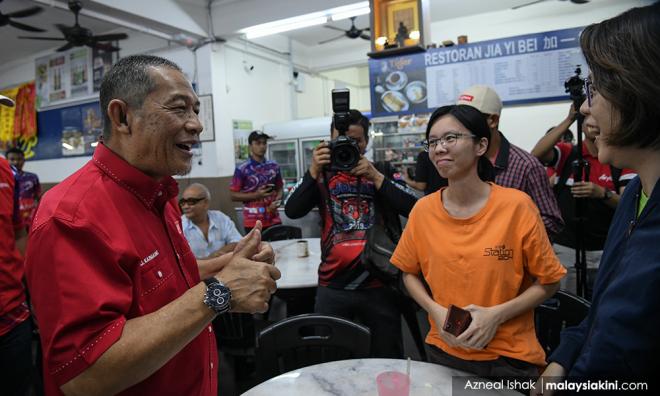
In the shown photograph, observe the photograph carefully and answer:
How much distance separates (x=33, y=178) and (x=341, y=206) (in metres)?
5.26

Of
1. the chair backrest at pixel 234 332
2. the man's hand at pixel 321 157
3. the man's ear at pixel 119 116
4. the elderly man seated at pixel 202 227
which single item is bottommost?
the chair backrest at pixel 234 332

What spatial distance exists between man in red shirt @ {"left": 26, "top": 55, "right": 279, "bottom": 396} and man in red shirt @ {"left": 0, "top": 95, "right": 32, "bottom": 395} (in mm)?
1151

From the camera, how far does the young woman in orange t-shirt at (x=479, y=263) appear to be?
55.7 inches

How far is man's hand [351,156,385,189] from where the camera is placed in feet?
7.00

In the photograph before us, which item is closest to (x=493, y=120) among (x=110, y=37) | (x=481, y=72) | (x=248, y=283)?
(x=248, y=283)

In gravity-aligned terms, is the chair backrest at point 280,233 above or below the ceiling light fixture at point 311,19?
below

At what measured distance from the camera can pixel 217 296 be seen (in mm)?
931

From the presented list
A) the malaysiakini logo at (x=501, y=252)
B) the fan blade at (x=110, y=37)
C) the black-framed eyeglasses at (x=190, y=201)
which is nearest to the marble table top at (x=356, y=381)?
the malaysiakini logo at (x=501, y=252)

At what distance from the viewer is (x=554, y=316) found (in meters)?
1.84

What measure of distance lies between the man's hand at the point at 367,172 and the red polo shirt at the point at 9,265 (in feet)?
5.53

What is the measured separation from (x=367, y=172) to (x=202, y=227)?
158cm

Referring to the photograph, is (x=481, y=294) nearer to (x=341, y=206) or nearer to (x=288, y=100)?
(x=341, y=206)

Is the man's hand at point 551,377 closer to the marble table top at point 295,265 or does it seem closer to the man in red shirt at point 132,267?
the man in red shirt at point 132,267

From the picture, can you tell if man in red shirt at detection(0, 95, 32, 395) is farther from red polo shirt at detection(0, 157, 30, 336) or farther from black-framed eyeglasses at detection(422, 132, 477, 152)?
black-framed eyeglasses at detection(422, 132, 477, 152)
